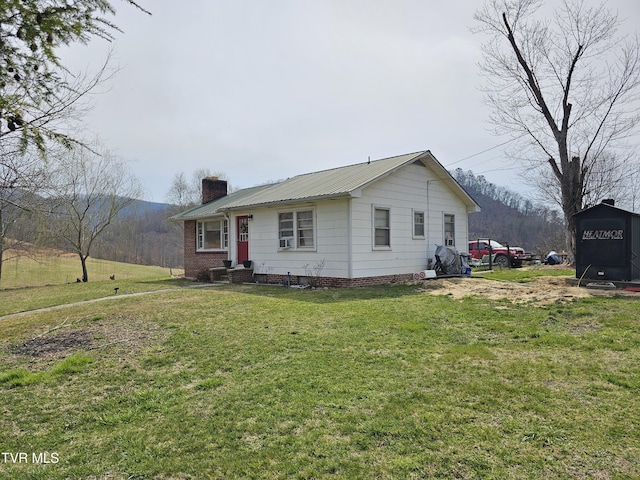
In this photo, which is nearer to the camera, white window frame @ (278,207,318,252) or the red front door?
white window frame @ (278,207,318,252)

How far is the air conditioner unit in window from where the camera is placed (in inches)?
551

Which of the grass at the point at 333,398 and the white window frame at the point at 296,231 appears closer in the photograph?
the grass at the point at 333,398

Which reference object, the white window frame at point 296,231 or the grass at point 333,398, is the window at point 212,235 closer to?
the white window frame at point 296,231

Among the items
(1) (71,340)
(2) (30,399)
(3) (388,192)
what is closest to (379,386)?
(2) (30,399)

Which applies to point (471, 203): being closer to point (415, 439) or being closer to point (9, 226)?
point (415, 439)

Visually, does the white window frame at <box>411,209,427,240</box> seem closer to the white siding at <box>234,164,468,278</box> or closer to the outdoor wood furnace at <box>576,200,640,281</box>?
the white siding at <box>234,164,468,278</box>

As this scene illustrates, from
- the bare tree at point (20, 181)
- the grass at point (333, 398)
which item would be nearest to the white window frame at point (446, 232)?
the grass at point (333, 398)

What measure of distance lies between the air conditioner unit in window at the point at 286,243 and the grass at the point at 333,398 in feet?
23.0

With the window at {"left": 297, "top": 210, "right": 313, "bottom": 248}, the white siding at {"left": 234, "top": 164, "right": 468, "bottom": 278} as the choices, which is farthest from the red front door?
the window at {"left": 297, "top": 210, "right": 313, "bottom": 248}

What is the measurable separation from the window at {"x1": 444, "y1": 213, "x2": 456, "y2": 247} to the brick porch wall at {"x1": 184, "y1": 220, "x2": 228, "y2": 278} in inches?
384

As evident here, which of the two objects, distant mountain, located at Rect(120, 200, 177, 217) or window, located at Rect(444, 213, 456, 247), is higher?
distant mountain, located at Rect(120, 200, 177, 217)

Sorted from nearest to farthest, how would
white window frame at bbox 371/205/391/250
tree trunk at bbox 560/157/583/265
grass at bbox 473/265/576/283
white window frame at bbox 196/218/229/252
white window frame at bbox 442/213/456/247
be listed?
1. white window frame at bbox 371/205/391/250
2. grass at bbox 473/265/576/283
3. white window frame at bbox 442/213/456/247
4. white window frame at bbox 196/218/229/252
5. tree trunk at bbox 560/157/583/265

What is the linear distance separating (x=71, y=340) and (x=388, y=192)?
9.96m

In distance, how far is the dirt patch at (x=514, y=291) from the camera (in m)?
8.84
